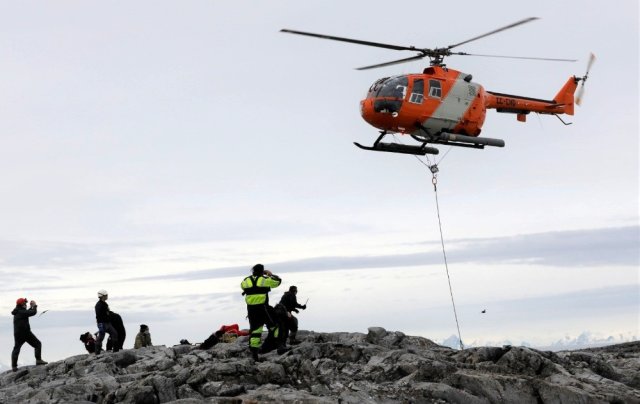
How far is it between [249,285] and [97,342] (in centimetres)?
723

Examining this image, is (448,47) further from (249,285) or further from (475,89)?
(249,285)

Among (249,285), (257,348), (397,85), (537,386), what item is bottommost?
(537,386)

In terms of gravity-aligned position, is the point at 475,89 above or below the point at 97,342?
above

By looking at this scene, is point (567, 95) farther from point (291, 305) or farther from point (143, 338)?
point (143, 338)

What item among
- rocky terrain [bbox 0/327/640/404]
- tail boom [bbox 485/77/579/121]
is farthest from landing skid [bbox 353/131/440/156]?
rocky terrain [bbox 0/327/640/404]

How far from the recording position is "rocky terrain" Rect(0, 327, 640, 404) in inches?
655

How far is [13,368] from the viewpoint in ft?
75.5

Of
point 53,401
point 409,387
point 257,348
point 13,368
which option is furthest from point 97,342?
point 409,387

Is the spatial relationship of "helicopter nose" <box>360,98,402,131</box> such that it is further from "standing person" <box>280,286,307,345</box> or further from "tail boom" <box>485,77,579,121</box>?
"standing person" <box>280,286,307,345</box>

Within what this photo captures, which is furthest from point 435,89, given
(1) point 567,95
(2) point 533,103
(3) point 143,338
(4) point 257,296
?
(3) point 143,338

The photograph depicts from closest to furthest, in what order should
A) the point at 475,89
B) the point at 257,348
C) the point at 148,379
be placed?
the point at 148,379, the point at 257,348, the point at 475,89

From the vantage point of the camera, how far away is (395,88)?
82.2 feet

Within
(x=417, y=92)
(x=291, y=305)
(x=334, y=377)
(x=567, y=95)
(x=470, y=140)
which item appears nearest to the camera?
(x=334, y=377)

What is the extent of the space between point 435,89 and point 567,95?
9.21 metres
